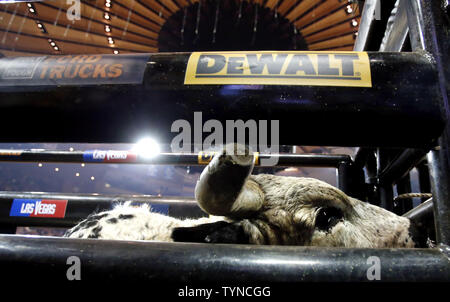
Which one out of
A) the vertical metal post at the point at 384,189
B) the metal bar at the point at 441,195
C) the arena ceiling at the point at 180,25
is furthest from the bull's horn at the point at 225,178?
the arena ceiling at the point at 180,25

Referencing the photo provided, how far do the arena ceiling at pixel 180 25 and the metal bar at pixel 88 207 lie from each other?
139 inches

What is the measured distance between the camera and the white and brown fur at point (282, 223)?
3.41ft

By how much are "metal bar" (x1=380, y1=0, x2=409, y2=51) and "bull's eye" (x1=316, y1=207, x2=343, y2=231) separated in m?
0.73

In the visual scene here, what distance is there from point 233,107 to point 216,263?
0.38 metres

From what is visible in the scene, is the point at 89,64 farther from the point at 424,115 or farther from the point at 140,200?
the point at 140,200

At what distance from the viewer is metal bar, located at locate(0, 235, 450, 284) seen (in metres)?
0.60

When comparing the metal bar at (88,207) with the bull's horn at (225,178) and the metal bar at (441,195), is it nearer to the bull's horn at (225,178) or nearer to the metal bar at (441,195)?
the bull's horn at (225,178)

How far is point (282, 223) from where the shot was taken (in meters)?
1.16

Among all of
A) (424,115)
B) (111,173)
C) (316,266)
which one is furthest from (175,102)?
(111,173)

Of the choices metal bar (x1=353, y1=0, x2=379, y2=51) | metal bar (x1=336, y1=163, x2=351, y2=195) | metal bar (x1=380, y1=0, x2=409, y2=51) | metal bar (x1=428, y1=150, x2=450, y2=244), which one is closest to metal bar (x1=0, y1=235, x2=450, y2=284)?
metal bar (x1=428, y1=150, x2=450, y2=244)

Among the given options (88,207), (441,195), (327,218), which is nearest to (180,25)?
(88,207)
